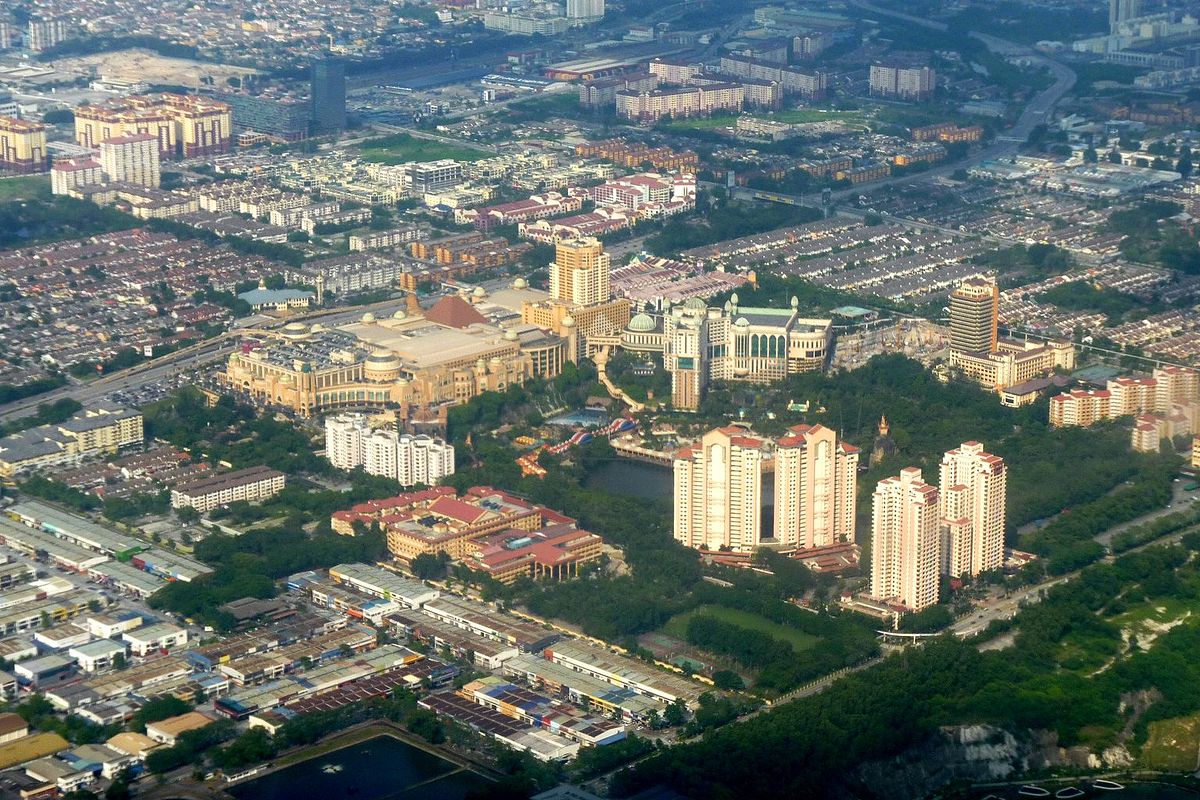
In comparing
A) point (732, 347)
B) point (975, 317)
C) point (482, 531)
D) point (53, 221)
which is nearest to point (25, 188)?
point (53, 221)

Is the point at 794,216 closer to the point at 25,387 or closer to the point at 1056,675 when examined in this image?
the point at 25,387

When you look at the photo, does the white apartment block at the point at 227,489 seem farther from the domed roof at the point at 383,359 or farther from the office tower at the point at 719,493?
the office tower at the point at 719,493

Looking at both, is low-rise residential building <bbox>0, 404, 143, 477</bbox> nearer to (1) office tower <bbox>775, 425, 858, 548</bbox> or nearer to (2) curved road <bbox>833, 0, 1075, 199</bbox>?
(1) office tower <bbox>775, 425, 858, 548</bbox>

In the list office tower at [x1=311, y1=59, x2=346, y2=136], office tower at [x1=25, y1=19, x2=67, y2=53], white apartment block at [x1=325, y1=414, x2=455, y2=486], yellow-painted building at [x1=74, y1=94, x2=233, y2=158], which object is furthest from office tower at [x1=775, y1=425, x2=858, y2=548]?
office tower at [x1=25, y1=19, x2=67, y2=53]

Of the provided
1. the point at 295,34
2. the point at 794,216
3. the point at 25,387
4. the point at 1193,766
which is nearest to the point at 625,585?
the point at 1193,766

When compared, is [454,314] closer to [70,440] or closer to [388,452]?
[388,452]

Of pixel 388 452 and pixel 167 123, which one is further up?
pixel 167 123
